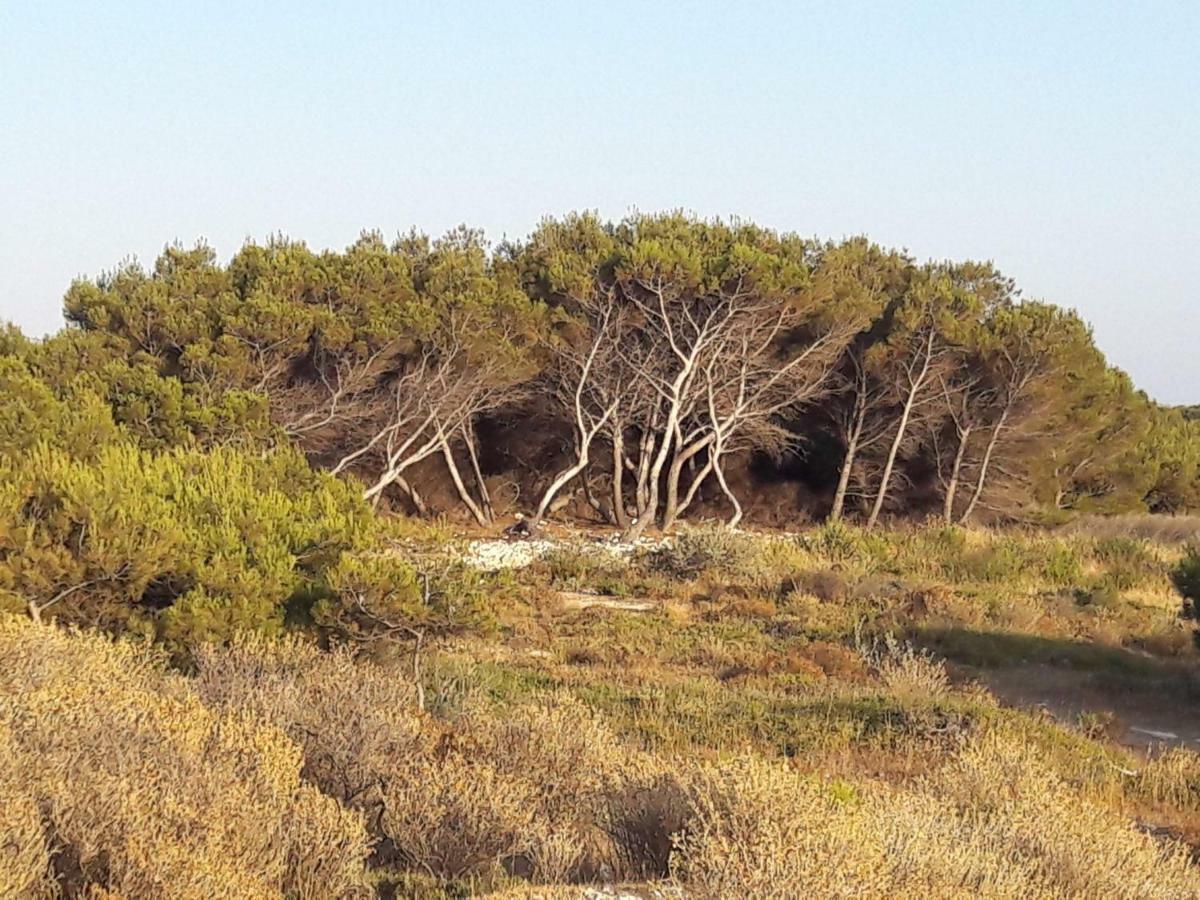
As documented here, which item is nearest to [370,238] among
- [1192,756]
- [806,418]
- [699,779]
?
[806,418]

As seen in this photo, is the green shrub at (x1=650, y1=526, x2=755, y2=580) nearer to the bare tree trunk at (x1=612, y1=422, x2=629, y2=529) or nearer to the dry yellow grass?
the bare tree trunk at (x1=612, y1=422, x2=629, y2=529)

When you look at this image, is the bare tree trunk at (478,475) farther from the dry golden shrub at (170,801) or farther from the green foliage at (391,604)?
the dry golden shrub at (170,801)

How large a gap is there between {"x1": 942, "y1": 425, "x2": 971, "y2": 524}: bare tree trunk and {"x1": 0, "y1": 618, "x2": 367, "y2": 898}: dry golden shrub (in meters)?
21.7

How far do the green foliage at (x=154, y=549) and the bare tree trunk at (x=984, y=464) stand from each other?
17.8 meters

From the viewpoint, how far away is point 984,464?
80.8ft

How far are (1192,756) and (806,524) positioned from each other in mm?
18427

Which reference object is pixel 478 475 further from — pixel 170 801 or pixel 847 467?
pixel 170 801

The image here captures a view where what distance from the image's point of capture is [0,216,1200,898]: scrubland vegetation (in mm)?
4363

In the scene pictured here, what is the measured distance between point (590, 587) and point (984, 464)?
11278mm

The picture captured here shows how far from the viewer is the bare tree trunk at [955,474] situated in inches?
981

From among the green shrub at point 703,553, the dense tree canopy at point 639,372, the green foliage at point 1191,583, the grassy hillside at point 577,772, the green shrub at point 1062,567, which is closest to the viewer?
the grassy hillside at point 577,772

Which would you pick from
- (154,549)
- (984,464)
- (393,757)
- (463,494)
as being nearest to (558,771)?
(393,757)

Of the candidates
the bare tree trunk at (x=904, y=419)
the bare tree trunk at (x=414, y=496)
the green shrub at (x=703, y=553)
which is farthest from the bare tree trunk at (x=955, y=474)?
the bare tree trunk at (x=414, y=496)

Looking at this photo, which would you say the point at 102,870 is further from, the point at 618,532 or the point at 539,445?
the point at 539,445
